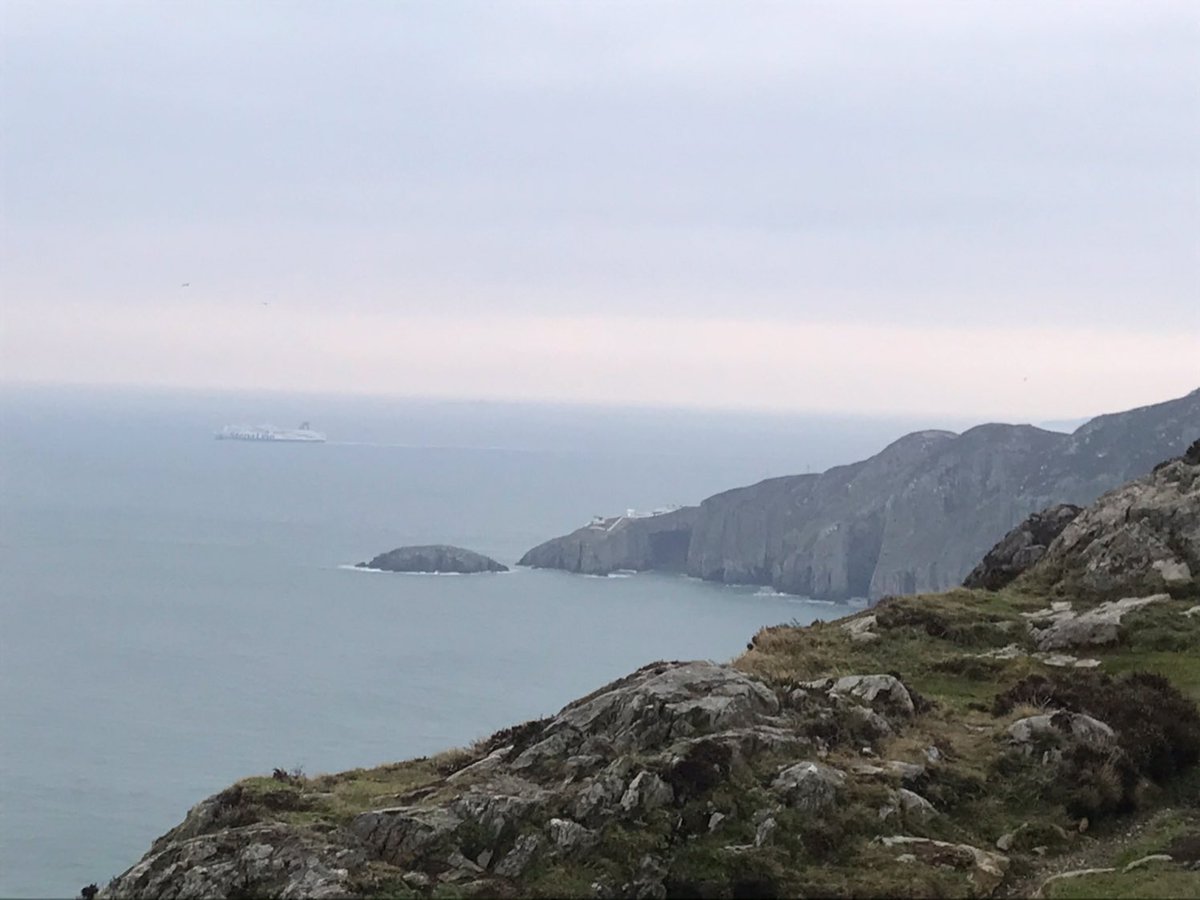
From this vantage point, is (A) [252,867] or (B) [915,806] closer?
(A) [252,867]

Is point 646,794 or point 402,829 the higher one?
point 646,794

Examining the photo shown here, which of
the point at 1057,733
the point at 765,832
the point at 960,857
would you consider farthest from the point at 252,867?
the point at 1057,733

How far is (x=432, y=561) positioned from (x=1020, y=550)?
147 m

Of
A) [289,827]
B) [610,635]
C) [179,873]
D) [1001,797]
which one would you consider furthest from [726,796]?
[610,635]

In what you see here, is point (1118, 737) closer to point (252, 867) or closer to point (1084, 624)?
point (1084, 624)

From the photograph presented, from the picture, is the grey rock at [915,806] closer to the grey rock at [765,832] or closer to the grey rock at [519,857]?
the grey rock at [765,832]

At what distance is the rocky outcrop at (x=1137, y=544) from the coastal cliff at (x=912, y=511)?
5221 inches

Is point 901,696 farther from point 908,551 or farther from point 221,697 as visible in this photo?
point 908,551

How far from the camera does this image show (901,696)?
2089 cm

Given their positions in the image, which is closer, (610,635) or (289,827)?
(289,827)

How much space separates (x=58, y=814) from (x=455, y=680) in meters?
51.4

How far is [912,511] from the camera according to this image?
183 meters

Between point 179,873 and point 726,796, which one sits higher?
point 726,796

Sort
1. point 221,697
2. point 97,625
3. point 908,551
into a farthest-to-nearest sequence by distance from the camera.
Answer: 1. point 908,551
2. point 97,625
3. point 221,697
